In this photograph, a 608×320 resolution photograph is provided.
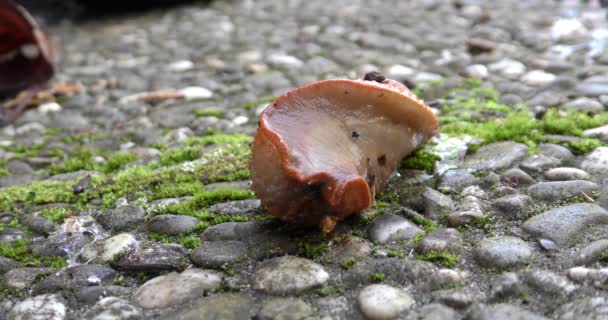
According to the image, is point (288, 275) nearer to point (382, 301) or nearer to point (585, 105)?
point (382, 301)

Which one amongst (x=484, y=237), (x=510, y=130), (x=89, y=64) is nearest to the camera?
(x=484, y=237)

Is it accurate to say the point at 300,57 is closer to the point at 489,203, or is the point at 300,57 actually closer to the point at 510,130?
the point at 510,130

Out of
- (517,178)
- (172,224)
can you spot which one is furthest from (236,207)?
(517,178)

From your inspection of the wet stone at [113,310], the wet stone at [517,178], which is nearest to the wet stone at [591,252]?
the wet stone at [517,178]

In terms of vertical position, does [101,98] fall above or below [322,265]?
below

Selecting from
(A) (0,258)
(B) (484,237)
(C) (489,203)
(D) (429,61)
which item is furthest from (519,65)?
(A) (0,258)

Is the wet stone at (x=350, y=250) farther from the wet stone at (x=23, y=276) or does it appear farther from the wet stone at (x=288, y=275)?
the wet stone at (x=23, y=276)
